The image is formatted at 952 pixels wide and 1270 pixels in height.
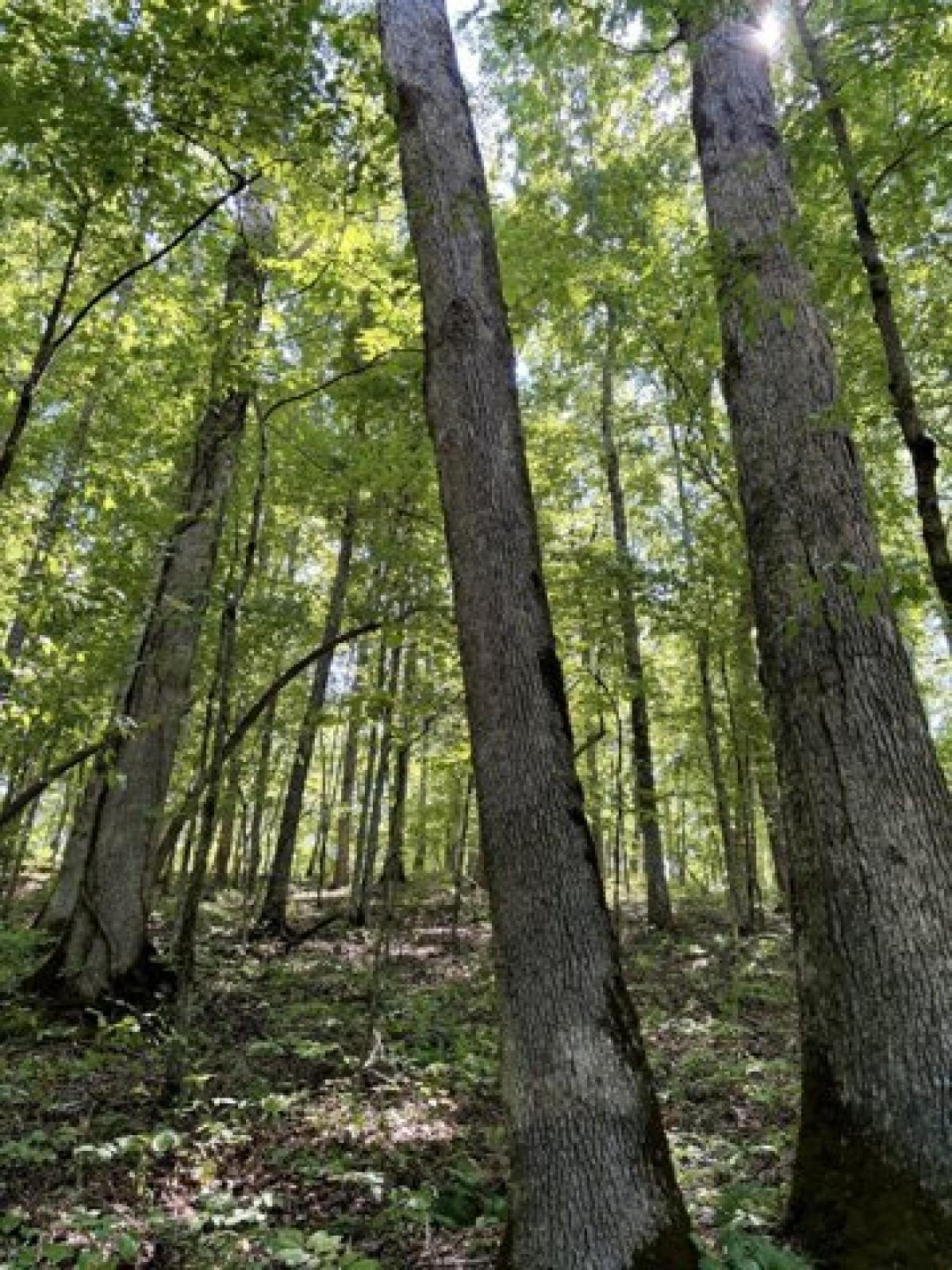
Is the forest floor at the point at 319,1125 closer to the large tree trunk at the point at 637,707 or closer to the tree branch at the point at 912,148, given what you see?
the large tree trunk at the point at 637,707

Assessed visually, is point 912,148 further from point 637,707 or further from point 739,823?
point 739,823

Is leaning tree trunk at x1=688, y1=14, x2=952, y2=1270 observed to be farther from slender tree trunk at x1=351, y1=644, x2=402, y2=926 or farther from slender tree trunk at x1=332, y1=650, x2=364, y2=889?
slender tree trunk at x1=332, y1=650, x2=364, y2=889

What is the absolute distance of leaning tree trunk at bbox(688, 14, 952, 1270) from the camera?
2613mm

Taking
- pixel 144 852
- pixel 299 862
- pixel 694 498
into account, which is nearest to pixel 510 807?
pixel 144 852

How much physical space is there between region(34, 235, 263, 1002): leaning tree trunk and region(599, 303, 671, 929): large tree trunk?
4.08 meters

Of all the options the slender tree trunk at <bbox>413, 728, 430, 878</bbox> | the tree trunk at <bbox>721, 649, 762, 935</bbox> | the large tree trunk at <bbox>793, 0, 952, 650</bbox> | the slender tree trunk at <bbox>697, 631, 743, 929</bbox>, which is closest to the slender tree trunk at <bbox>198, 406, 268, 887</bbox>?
the large tree trunk at <bbox>793, 0, 952, 650</bbox>

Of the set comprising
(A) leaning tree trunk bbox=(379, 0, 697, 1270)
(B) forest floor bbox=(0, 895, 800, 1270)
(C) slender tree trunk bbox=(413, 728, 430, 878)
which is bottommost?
(B) forest floor bbox=(0, 895, 800, 1270)

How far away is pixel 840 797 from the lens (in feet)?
9.96

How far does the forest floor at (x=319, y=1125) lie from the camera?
3186 millimetres

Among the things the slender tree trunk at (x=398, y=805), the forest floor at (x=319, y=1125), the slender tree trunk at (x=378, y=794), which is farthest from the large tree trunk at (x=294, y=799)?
the slender tree trunk at (x=398, y=805)

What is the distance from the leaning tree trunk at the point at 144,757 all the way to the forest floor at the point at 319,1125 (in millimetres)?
539

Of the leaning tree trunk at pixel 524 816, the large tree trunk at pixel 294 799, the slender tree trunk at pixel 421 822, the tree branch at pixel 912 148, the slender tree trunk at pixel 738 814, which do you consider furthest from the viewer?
the slender tree trunk at pixel 421 822

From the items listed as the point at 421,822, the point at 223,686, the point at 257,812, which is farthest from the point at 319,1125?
the point at 421,822

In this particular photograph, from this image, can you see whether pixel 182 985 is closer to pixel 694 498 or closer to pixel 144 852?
pixel 144 852
